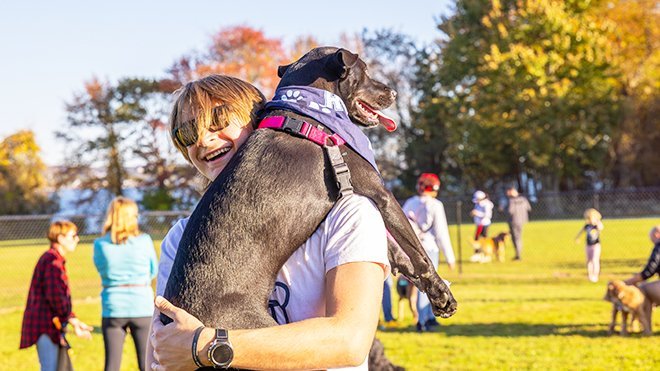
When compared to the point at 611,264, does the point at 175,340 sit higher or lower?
higher

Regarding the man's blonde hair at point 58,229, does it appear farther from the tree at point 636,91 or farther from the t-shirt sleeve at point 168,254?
the tree at point 636,91

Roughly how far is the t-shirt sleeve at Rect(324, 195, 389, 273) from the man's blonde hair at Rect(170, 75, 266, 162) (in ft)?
1.29

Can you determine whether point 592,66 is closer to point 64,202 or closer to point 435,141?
point 435,141

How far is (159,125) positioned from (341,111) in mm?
43896

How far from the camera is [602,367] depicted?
25.5ft

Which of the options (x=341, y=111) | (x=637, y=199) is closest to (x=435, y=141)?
(x=637, y=199)

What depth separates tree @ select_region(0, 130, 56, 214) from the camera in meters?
43.7

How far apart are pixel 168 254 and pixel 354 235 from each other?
601 mm

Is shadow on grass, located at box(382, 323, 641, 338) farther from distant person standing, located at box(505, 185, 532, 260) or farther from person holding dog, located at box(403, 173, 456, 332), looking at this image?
distant person standing, located at box(505, 185, 532, 260)

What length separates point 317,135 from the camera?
1859 mm

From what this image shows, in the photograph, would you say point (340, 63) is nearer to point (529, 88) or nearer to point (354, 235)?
point (354, 235)

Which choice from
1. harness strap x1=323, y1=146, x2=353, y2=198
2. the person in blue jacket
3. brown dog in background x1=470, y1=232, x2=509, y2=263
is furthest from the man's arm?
brown dog in background x1=470, y1=232, x2=509, y2=263

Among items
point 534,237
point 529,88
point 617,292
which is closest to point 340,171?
point 617,292

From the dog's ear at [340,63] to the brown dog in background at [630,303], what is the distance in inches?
300
